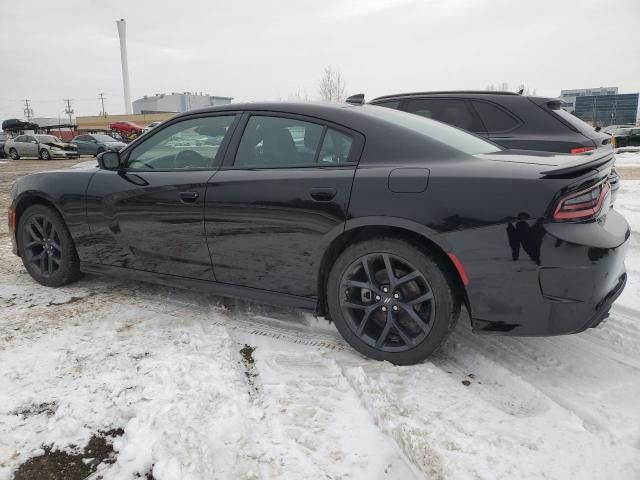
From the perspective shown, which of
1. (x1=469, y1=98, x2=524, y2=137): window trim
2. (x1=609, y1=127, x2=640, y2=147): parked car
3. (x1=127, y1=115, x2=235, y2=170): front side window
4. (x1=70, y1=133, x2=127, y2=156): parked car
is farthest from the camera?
(x1=609, y1=127, x2=640, y2=147): parked car

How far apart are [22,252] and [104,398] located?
2.48m

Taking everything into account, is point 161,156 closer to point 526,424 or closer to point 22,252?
point 22,252

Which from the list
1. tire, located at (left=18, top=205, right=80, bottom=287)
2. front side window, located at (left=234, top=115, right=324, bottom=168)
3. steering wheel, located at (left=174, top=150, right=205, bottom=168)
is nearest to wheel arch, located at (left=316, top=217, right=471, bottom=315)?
front side window, located at (left=234, top=115, right=324, bottom=168)

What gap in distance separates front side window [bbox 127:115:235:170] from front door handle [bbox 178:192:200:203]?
0.69 ft

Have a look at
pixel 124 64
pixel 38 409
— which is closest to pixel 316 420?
pixel 38 409

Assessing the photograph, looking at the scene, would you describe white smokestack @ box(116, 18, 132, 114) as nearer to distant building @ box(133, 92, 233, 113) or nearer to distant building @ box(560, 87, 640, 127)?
distant building @ box(133, 92, 233, 113)

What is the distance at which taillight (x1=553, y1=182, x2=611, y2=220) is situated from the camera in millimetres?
2195

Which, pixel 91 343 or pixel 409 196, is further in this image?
pixel 91 343

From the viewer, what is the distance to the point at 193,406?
222cm

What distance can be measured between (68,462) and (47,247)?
2566mm

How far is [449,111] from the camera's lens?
558 centimetres

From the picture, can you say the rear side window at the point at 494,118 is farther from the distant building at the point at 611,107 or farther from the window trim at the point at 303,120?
the distant building at the point at 611,107

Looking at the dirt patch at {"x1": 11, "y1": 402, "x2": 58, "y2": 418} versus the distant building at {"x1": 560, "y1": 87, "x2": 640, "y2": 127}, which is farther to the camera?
the distant building at {"x1": 560, "y1": 87, "x2": 640, "y2": 127}

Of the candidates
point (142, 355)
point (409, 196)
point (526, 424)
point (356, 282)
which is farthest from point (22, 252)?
point (526, 424)
